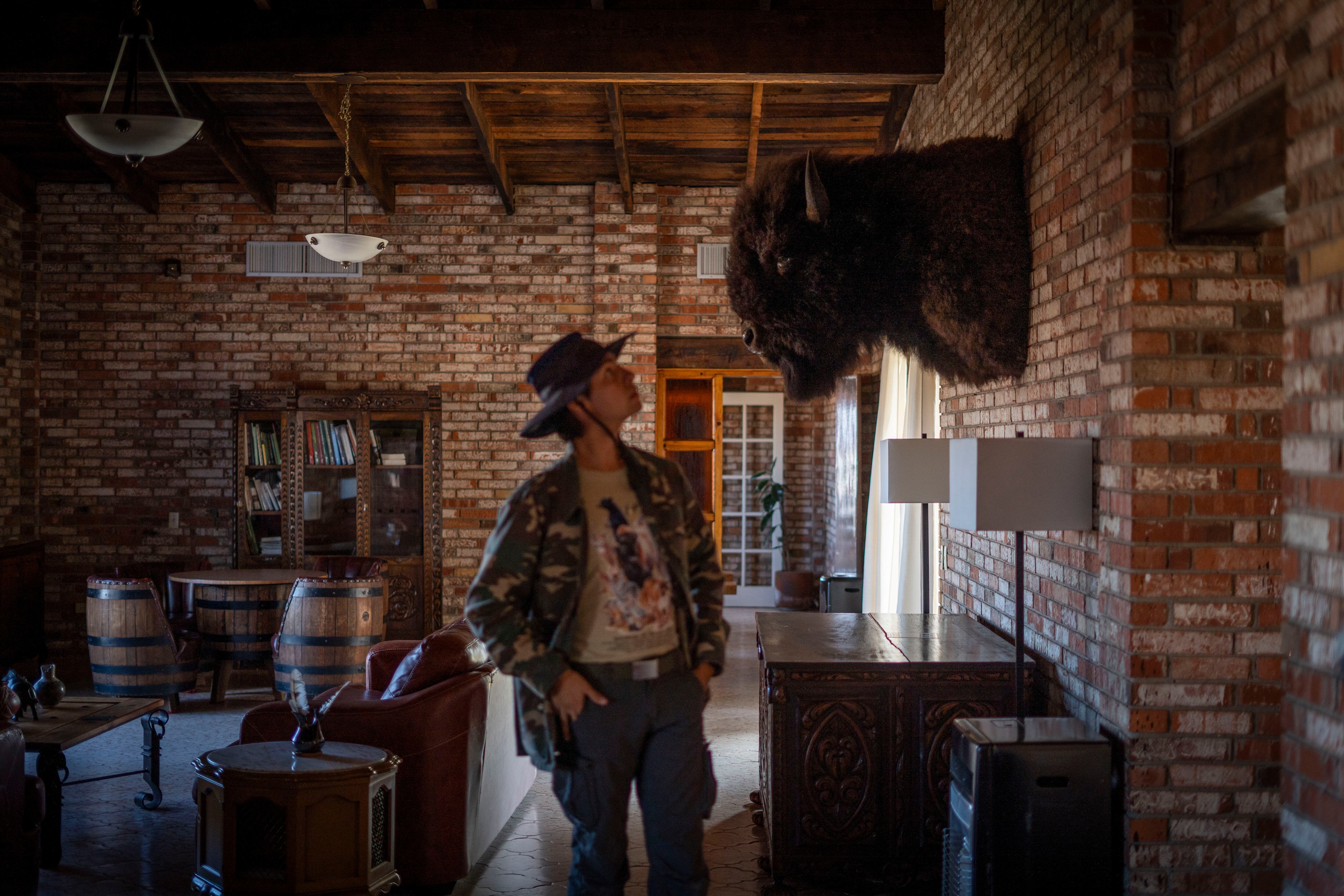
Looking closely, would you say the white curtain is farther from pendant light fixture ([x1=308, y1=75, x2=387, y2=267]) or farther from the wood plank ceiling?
pendant light fixture ([x1=308, y1=75, x2=387, y2=267])

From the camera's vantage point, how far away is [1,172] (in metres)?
7.25

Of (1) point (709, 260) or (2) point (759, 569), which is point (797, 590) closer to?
(2) point (759, 569)

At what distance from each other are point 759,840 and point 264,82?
534 centimetres

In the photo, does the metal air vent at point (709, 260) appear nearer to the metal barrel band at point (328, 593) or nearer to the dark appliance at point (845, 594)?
the dark appliance at point (845, 594)

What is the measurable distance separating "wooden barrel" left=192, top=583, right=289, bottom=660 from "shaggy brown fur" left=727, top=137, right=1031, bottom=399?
402 cm

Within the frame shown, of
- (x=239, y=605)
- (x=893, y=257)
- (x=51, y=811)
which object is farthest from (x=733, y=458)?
(x=51, y=811)

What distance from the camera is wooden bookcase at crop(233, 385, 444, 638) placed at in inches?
284

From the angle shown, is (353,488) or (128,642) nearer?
(128,642)

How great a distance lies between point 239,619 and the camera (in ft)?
20.1

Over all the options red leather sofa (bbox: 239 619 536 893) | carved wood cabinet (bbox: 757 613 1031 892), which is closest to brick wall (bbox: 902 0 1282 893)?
carved wood cabinet (bbox: 757 613 1031 892)

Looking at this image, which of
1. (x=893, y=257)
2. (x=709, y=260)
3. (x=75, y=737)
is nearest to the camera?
(x=893, y=257)

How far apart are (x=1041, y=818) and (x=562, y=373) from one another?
1.79 meters

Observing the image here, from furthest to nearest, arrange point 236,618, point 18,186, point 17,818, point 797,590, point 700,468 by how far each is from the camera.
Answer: point 797,590, point 700,468, point 18,186, point 236,618, point 17,818

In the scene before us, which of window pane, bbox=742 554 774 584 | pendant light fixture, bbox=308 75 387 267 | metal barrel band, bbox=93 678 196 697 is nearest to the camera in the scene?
metal barrel band, bbox=93 678 196 697
